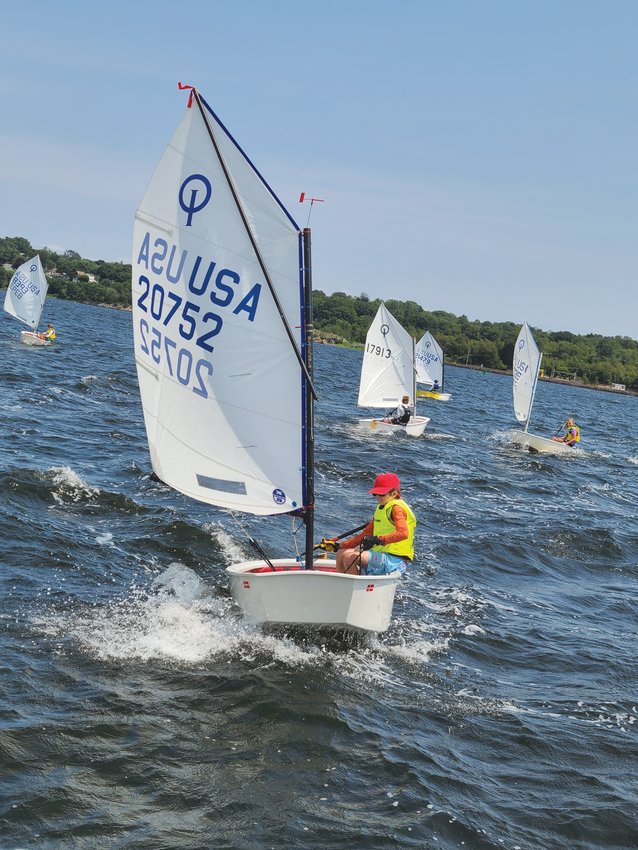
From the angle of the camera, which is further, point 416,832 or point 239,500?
point 239,500

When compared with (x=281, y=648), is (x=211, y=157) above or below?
above

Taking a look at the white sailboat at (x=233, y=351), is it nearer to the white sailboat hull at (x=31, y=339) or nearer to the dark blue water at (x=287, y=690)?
the dark blue water at (x=287, y=690)

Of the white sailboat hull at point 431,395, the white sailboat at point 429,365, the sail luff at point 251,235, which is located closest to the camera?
the sail luff at point 251,235

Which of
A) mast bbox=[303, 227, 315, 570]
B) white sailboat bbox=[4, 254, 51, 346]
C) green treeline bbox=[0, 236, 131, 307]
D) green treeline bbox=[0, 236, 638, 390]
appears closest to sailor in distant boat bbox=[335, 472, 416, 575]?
mast bbox=[303, 227, 315, 570]

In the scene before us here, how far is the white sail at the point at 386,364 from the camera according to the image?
1431 inches

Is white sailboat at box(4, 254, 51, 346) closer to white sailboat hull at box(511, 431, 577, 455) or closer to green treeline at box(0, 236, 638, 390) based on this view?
white sailboat hull at box(511, 431, 577, 455)

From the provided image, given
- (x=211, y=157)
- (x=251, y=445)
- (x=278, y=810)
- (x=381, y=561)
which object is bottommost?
(x=278, y=810)

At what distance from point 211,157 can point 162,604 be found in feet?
19.4

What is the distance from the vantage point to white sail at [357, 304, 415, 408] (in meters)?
36.3

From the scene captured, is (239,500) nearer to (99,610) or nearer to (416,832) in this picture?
(99,610)

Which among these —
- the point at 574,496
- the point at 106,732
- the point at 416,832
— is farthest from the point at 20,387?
the point at 416,832

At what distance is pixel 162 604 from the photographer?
38.7 ft

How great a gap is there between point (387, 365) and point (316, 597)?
26.8 metres

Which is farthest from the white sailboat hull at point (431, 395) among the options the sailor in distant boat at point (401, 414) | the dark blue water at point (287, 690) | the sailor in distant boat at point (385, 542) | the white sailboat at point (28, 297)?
the sailor in distant boat at point (385, 542)
